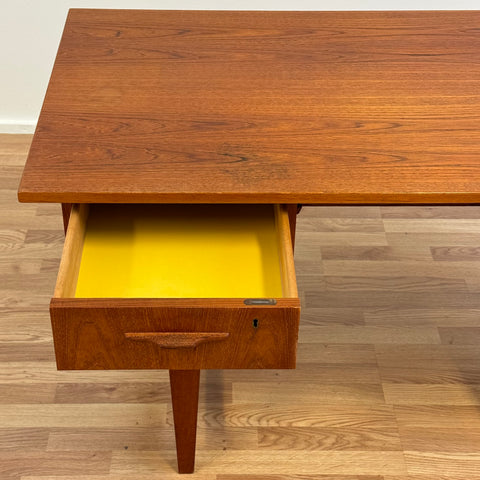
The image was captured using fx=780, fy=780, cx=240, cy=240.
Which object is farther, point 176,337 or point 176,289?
point 176,289

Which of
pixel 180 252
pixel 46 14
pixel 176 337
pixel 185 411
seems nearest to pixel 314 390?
pixel 185 411

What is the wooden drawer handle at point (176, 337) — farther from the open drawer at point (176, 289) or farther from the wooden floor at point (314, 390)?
the wooden floor at point (314, 390)

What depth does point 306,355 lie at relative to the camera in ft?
5.82

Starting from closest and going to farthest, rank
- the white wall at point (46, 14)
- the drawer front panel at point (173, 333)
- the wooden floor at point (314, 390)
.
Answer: the drawer front panel at point (173, 333), the wooden floor at point (314, 390), the white wall at point (46, 14)

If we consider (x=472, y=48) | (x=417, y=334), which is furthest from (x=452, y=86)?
(x=417, y=334)

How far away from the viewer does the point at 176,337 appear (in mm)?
1140

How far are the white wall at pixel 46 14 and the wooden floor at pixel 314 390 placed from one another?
0.56 metres

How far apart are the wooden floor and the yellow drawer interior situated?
1.42 ft

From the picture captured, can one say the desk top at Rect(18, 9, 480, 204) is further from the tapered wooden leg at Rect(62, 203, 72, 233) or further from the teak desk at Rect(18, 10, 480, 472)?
the tapered wooden leg at Rect(62, 203, 72, 233)

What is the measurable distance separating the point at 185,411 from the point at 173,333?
286mm

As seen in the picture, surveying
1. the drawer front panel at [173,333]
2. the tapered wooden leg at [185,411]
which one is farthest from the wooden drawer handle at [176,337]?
the tapered wooden leg at [185,411]

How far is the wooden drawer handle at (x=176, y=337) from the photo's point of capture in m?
1.14

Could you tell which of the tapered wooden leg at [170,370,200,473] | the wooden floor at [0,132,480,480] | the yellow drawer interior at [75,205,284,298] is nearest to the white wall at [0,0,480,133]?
the wooden floor at [0,132,480,480]

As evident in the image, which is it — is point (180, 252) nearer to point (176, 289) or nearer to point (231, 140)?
point (176, 289)
